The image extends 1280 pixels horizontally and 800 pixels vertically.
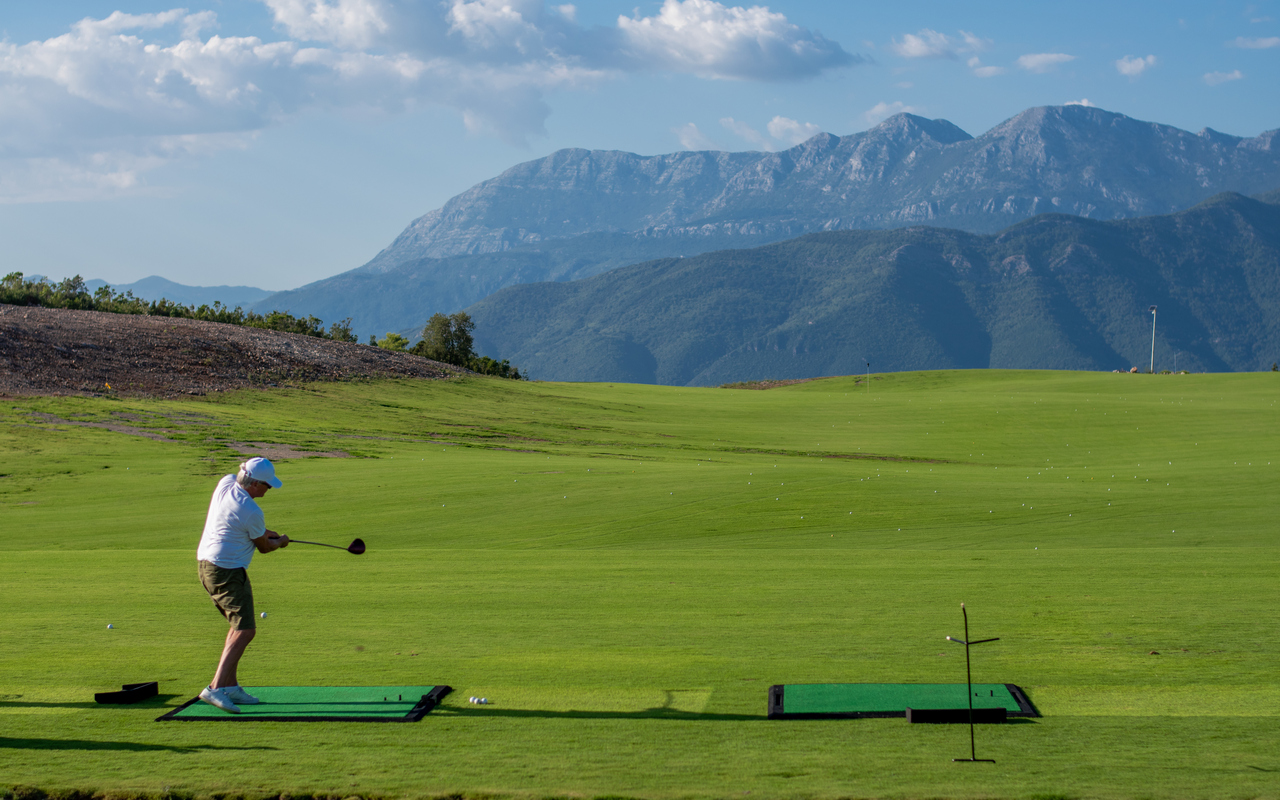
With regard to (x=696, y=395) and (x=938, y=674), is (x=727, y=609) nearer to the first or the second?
(x=938, y=674)

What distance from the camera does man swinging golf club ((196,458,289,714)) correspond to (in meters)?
8.49

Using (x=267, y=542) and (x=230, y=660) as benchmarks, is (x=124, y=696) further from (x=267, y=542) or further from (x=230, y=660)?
(x=267, y=542)

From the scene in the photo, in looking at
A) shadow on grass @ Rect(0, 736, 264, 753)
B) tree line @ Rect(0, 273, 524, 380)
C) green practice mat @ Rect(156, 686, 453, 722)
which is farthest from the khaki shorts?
tree line @ Rect(0, 273, 524, 380)

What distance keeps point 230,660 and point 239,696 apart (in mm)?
333

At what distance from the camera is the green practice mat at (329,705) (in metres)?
8.06

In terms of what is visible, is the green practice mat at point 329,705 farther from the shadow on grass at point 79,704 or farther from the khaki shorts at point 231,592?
the khaki shorts at point 231,592

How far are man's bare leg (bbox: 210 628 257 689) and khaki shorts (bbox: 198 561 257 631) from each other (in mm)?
82

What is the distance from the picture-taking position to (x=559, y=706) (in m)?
8.42

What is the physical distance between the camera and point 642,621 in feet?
38.2

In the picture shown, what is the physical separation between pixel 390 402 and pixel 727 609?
44.2 meters

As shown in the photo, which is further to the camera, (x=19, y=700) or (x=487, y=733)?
(x=19, y=700)

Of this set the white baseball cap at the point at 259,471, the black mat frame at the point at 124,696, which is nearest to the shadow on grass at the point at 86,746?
the black mat frame at the point at 124,696

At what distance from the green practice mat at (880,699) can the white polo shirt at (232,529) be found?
4930 mm

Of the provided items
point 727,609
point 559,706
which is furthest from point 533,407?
point 559,706
